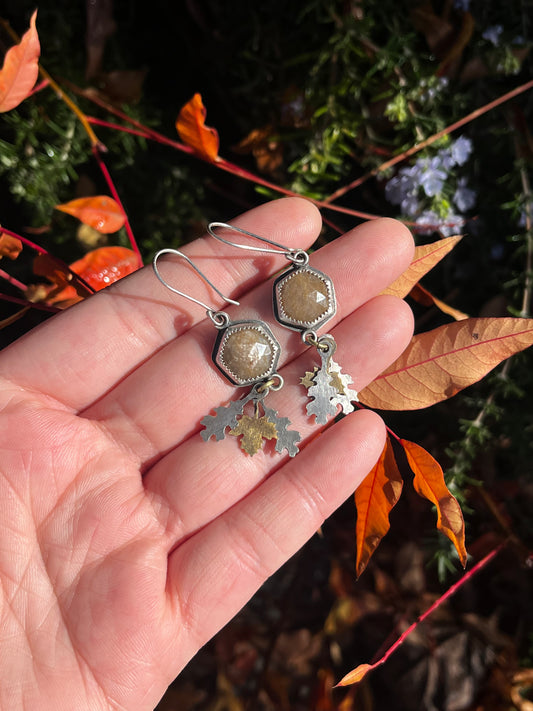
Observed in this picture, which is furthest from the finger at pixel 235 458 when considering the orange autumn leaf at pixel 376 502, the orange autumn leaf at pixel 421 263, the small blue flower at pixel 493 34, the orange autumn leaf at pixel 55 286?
the small blue flower at pixel 493 34

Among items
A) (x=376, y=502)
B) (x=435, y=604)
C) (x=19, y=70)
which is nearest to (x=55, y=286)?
(x=19, y=70)

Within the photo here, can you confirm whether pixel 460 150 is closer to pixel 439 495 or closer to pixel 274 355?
pixel 274 355

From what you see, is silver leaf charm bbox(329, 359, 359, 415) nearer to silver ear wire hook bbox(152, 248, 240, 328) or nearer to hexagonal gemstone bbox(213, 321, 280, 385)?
hexagonal gemstone bbox(213, 321, 280, 385)

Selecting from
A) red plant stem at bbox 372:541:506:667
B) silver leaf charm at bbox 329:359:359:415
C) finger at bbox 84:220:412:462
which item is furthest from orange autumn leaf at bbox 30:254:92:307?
red plant stem at bbox 372:541:506:667

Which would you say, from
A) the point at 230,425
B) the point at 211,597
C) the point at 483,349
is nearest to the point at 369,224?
the point at 483,349

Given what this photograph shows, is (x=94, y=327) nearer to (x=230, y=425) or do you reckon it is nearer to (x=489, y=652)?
(x=230, y=425)

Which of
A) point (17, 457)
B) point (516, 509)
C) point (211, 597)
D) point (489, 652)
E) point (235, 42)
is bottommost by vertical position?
point (489, 652)
